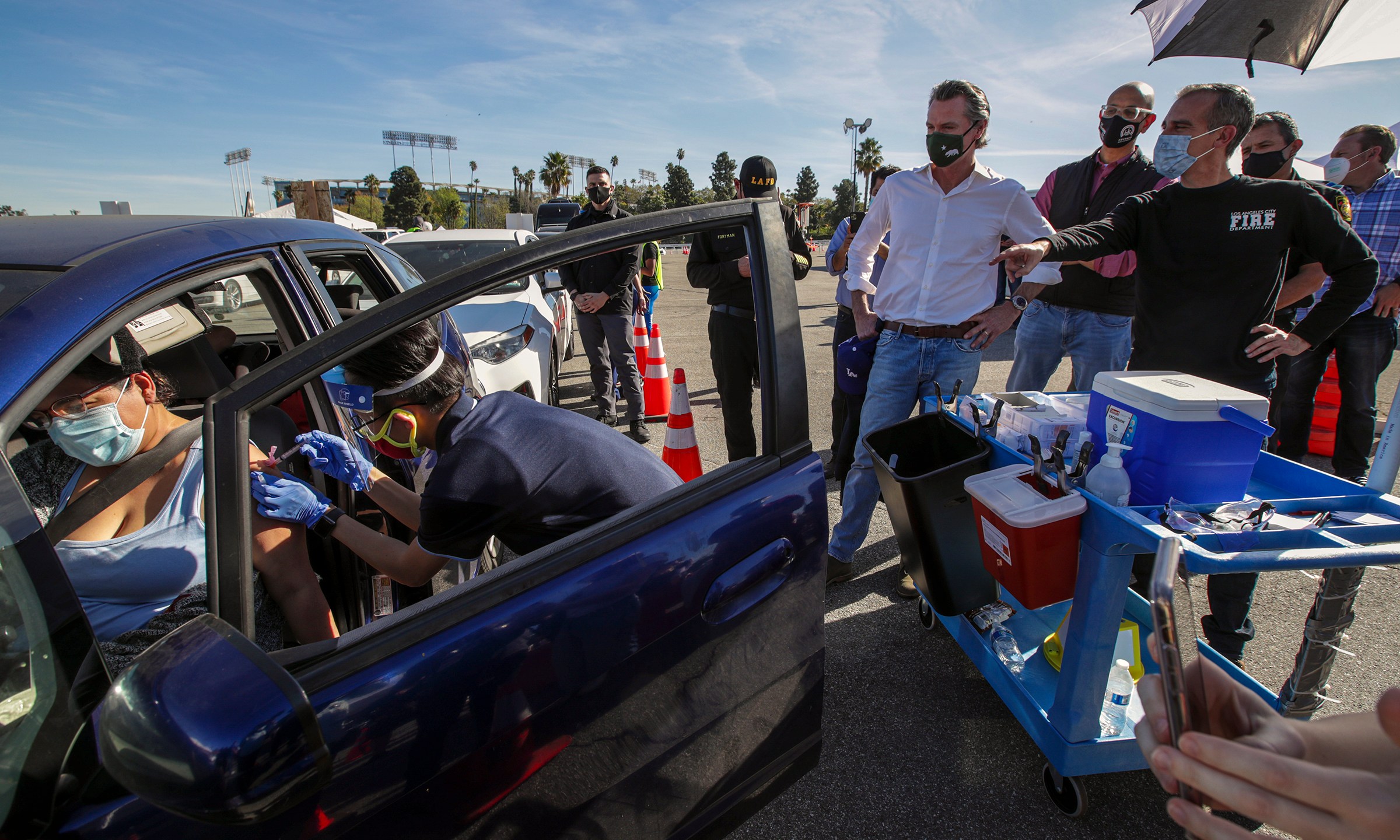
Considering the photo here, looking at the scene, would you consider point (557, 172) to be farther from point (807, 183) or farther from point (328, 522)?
point (328, 522)

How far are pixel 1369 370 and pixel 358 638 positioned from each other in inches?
206

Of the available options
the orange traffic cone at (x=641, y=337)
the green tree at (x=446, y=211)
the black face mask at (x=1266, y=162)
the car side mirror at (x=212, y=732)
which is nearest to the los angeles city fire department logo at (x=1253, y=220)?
the black face mask at (x=1266, y=162)

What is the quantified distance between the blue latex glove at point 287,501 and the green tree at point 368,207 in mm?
63627

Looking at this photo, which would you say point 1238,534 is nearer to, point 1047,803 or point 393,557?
point 1047,803

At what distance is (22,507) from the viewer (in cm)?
92

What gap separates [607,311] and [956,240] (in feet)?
9.93

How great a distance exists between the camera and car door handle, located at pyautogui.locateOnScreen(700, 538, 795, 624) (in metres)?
1.27

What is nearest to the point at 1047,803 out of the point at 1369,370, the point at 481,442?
the point at 481,442

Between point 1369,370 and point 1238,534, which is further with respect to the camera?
point 1369,370

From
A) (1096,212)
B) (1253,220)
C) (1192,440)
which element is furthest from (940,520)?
(1096,212)

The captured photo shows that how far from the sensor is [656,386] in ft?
17.9

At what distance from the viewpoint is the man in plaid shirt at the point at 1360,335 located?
3.73m

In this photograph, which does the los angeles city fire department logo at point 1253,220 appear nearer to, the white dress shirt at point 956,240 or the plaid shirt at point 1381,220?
the white dress shirt at point 956,240

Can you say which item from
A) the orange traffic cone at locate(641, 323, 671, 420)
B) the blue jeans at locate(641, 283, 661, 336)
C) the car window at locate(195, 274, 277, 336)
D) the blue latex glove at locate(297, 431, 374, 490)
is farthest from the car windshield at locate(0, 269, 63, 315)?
the blue jeans at locate(641, 283, 661, 336)
